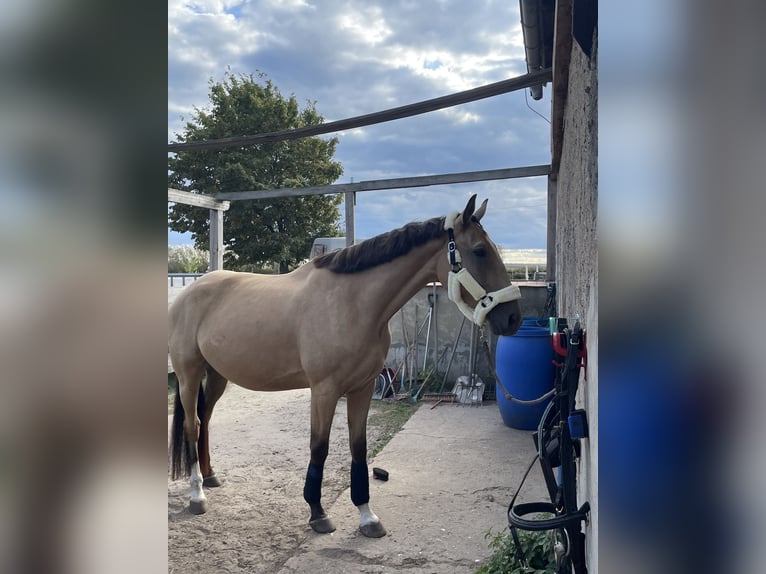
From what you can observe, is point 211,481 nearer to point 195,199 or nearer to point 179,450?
point 179,450

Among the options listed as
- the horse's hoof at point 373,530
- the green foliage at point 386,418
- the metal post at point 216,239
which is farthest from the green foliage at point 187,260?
the horse's hoof at point 373,530

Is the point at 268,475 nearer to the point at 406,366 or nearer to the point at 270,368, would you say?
the point at 270,368

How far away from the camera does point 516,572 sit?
6.34ft

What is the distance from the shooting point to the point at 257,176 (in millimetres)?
17141

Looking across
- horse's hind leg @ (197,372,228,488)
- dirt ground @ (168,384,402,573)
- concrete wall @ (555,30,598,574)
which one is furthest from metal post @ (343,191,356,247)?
concrete wall @ (555,30,598,574)

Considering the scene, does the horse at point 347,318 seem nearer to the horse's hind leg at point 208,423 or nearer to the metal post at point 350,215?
the horse's hind leg at point 208,423

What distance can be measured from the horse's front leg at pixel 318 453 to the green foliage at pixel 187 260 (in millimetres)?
11322

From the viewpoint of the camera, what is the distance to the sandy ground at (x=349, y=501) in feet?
7.96

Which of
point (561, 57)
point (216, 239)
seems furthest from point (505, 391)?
point (216, 239)

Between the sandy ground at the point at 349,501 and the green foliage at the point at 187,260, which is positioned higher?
the green foliage at the point at 187,260

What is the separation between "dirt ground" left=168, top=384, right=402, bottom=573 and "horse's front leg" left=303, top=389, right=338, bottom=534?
0.11 metres
